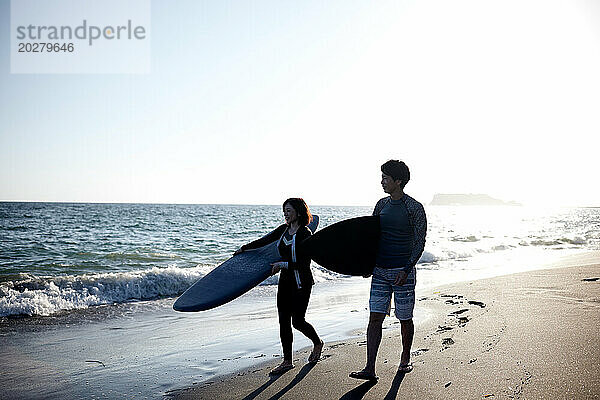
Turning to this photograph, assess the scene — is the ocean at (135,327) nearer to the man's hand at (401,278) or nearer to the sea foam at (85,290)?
the sea foam at (85,290)

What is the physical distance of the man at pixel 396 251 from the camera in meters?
3.68

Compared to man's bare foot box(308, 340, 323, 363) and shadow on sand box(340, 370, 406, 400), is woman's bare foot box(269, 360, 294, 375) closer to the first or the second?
man's bare foot box(308, 340, 323, 363)

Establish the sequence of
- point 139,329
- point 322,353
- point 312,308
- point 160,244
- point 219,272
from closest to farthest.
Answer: point 322,353, point 219,272, point 139,329, point 312,308, point 160,244

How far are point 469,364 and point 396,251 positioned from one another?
1.13 metres

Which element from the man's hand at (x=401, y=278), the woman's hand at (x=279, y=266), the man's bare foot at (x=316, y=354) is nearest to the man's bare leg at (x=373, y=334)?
the man's hand at (x=401, y=278)

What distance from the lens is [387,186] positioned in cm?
370

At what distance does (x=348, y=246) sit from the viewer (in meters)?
4.14

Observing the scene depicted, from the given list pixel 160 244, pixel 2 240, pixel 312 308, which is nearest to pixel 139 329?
pixel 312 308

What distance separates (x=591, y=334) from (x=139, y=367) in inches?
166

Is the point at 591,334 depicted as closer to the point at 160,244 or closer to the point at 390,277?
the point at 390,277

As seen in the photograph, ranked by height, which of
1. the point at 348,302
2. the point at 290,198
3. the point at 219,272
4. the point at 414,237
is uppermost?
the point at 290,198

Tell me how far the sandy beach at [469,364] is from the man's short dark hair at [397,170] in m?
1.52

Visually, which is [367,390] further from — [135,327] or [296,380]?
[135,327]

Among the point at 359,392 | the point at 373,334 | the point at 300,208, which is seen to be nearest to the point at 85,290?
the point at 300,208
